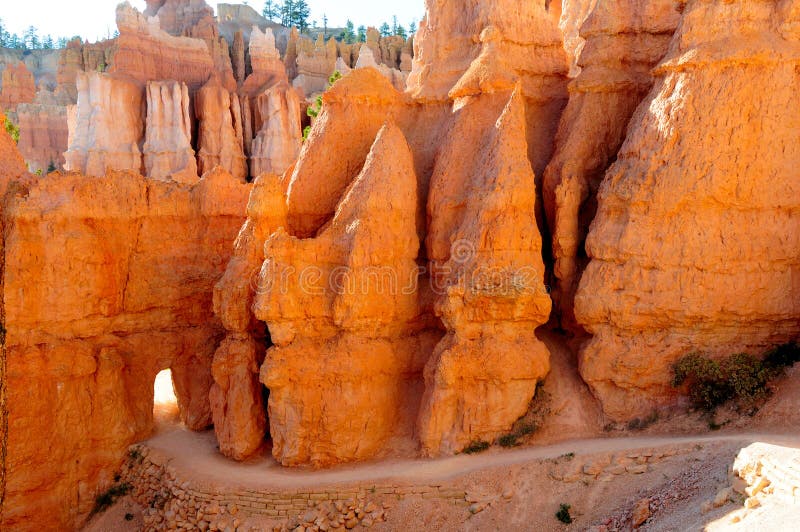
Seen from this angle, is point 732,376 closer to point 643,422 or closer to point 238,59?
point 643,422

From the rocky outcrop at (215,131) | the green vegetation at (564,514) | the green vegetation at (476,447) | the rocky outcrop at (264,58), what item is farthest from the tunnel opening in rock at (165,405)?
the rocky outcrop at (264,58)

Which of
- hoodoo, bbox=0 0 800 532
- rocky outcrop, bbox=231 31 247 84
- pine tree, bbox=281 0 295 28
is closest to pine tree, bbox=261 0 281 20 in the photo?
pine tree, bbox=281 0 295 28

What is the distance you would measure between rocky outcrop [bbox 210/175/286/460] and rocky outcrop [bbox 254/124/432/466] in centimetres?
99

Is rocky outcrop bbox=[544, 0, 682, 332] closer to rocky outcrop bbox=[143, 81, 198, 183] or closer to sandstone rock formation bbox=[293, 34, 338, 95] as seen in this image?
rocky outcrop bbox=[143, 81, 198, 183]

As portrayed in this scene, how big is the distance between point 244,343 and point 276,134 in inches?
1228

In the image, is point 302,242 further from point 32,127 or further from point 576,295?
point 32,127

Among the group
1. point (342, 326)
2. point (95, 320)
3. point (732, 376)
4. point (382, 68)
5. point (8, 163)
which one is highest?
point (382, 68)

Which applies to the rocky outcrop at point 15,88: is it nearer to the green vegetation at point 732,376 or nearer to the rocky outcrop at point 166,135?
the rocky outcrop at point 166,135

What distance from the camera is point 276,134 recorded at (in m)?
44.8

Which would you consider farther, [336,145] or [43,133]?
[43,133]

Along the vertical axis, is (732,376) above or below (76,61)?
below

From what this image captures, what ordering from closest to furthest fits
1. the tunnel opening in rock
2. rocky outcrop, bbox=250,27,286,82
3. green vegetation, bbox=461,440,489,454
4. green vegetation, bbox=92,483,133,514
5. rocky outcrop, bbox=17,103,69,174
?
green vegetation, bbox=461,440,489,454
green vegetation, bbox=92,483,133,514
the tunnel opening in rock
rocky outcrop, bbox=250,27,286,82
rocky outcrop, bbox=17,103,69,174

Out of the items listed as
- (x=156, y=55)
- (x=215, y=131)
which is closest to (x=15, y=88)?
(x=156, y=55)

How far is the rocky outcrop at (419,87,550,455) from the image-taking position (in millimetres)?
14195
